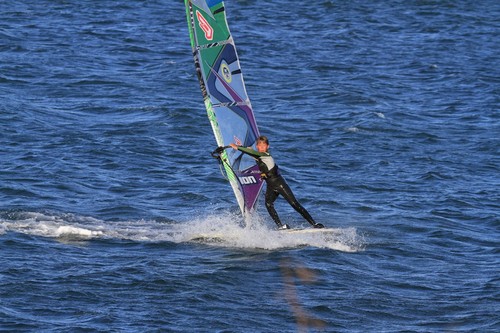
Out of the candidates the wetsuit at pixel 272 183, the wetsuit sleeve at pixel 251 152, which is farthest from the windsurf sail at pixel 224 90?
the wetsuit sleeve at pixel 251 152

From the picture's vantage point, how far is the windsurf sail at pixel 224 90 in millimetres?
17906

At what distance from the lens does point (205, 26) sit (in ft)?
59.0

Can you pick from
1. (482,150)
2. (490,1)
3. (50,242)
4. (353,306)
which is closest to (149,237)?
(50,242)

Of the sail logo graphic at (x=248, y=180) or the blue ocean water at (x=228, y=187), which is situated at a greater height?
the sail logo graphic at (x=248, y=180)

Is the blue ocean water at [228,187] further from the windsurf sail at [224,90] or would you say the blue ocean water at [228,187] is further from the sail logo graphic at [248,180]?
the windsurf sail at [224,90]

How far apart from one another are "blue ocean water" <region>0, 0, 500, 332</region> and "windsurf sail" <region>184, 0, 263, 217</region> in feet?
2.76

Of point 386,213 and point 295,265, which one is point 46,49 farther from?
point 295,265

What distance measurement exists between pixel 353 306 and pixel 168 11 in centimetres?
3310

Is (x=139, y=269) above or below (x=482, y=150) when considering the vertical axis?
above

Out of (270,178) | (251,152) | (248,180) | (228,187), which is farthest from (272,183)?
(228,187)

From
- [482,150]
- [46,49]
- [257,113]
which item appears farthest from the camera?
[46,49]

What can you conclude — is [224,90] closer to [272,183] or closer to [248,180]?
[248,180]

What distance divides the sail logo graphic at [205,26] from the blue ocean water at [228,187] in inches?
128

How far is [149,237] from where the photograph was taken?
17391 millimetres
